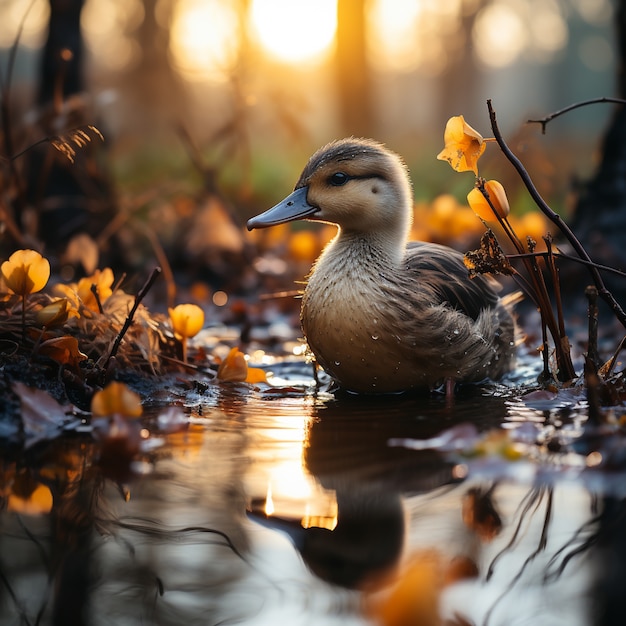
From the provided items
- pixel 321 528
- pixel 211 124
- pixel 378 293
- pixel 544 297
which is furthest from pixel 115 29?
pixel 321 528

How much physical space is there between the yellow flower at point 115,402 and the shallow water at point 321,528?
0.13 m

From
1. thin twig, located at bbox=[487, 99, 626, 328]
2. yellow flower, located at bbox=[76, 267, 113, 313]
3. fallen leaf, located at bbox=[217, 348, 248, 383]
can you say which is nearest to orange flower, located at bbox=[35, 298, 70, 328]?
yellow flower, located at bbox=[76, 267, 113, 313]

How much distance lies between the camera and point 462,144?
3873mm

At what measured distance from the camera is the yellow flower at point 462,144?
12.5ft

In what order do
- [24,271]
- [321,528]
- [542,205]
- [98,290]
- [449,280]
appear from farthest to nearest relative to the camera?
[449,280] → [98,290] → [24,271] → [542,205] → [321,528]

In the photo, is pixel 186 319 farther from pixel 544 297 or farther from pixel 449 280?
pixel 544 297

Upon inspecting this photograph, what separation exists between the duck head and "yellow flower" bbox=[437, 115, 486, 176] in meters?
0.84

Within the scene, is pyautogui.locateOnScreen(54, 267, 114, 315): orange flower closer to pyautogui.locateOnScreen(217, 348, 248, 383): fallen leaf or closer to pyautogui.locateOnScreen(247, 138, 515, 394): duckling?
pyautogui.locateOnScreen(217, 348, 248, 383): fallen leaf

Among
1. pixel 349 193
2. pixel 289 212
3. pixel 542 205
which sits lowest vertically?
pixel 542 205

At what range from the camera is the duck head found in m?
4.72

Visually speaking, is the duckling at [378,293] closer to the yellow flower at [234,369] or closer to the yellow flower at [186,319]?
the yellow flower at [234,369]

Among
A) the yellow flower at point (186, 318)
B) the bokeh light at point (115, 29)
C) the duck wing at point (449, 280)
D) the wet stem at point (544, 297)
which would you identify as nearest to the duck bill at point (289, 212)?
the yellow flower at point (186, 318)

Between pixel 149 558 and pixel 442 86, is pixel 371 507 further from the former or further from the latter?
pixel 442 86

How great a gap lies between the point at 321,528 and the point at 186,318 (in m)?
2.03
